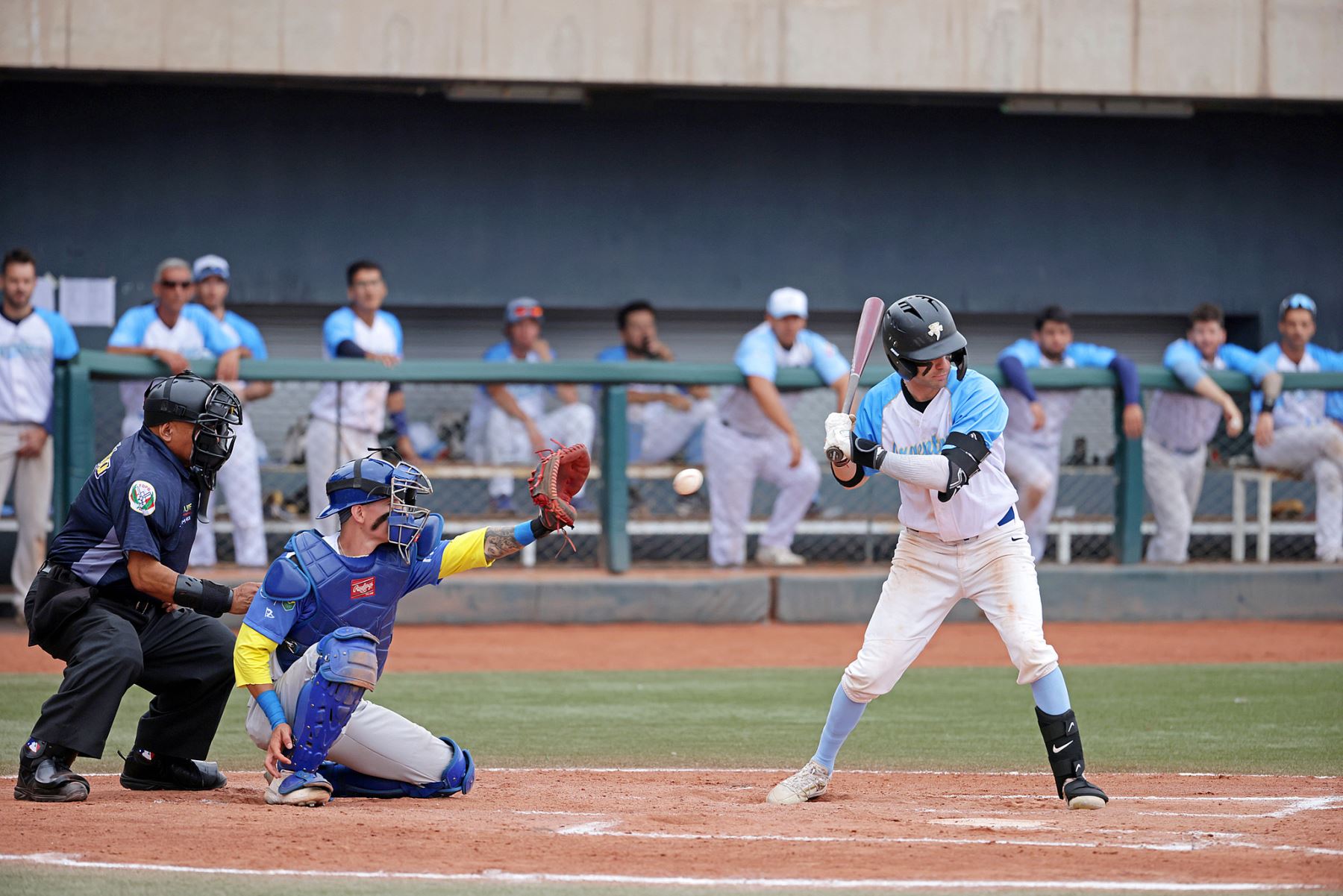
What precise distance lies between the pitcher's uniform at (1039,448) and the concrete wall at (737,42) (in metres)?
3.01

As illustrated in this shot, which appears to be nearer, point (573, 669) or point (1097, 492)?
point (573, 669)

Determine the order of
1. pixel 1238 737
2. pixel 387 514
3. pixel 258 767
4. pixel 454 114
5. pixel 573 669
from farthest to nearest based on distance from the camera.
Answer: pixel 454 114 < pixel 573 669 < pixel 1238 737 < pixel 258 767 < pixel 387 514

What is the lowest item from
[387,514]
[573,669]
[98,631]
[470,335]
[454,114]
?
[573,669]

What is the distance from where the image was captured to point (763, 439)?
36.7ft

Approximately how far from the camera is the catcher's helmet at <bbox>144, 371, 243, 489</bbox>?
18.4ft

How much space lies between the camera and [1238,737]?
7.08 meters

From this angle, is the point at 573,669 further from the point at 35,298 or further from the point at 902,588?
the point at 35,298

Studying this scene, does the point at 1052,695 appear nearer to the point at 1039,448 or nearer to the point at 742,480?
the point at 742,480

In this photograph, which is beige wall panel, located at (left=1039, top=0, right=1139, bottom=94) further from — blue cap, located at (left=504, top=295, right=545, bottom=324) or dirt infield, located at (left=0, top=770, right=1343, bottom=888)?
dirt infield, located at (left=0, top=770, right=1343, bottom=888)

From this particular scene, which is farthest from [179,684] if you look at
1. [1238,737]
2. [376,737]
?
[1238,737]

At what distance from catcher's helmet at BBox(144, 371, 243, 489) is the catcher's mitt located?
1077 mm

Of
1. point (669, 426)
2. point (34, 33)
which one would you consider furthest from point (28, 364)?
point (669, 426)

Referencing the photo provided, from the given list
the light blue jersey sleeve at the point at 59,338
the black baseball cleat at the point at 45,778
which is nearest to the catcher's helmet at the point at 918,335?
the black baseball cleat at the point at 45,778

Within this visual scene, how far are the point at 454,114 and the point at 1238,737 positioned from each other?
30.6 feet
